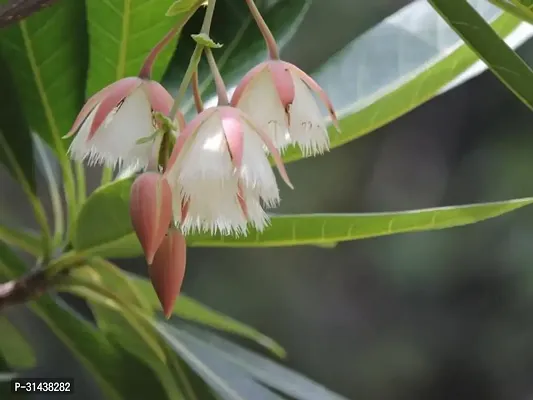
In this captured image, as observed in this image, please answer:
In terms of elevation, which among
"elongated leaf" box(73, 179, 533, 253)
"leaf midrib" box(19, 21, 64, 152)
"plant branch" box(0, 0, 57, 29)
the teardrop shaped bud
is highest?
"leaf midrib" box(19, 21, 64, 152)

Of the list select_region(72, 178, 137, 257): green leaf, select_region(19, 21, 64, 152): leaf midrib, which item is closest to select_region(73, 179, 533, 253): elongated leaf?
select_region(72, 178, 137, 257): green leaf

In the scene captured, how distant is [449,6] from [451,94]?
253 centimetres

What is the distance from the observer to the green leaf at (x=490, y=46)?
464 mm

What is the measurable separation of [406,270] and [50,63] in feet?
7.14

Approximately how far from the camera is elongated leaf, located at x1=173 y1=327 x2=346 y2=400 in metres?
0.83

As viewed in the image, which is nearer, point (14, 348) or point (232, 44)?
point (232, 44)

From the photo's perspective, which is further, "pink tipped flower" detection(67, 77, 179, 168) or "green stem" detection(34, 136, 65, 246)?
"green stem" detection(34, 136, 65, 246)

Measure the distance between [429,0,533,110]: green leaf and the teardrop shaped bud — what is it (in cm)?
22

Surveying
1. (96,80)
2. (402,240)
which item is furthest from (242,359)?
(402,240)

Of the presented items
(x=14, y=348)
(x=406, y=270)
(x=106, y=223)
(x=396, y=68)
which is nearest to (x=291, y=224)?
(x=106, y=223)

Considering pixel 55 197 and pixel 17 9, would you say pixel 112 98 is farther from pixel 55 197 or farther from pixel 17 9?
pixel 55 197

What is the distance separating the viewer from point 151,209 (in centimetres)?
43

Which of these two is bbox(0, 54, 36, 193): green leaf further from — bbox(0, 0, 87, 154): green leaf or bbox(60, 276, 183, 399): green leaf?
bbox(60, 276, 183, 399): green leaf

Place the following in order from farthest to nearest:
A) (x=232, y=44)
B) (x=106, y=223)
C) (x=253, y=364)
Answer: (x=253, y=364)
(x=232, y=44)
(x=106, y=223)
